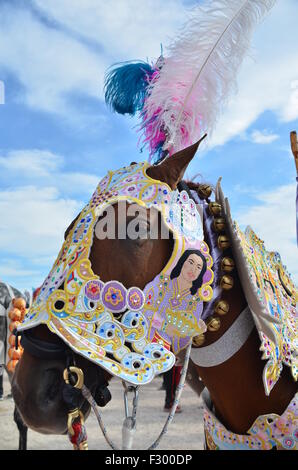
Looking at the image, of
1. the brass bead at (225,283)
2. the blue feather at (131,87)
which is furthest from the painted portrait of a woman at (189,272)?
the blue feather at (131,87)

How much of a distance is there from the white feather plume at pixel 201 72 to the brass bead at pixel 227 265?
77 cm

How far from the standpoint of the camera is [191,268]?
189 cm

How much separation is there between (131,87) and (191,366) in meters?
1.92

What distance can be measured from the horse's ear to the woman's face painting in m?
0.39

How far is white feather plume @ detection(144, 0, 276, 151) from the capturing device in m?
2.51

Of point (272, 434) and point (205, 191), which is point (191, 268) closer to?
point (205, 191)

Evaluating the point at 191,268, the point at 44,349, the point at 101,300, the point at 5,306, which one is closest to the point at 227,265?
the point at 191,268

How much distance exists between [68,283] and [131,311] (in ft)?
0.95

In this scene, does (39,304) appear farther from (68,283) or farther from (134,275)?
(134,275)

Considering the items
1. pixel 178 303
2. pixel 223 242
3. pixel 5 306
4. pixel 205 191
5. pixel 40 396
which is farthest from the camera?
pixel 5 306

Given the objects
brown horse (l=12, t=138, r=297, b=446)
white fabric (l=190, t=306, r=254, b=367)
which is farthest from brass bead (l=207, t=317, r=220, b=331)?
white fabric (l=190, t=306, r=254, b=367)

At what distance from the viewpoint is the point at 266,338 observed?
6.79 ft

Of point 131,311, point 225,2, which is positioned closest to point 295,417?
point 131,311

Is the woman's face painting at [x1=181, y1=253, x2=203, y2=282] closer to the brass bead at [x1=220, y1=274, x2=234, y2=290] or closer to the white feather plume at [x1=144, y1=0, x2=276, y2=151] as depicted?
the brass bead at [x1=220, y1=274, x2=234, y2=290]
